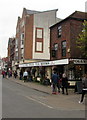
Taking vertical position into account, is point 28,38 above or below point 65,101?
above

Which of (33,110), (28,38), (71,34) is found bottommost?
(33,110)

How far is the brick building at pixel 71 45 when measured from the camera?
69.4 feet

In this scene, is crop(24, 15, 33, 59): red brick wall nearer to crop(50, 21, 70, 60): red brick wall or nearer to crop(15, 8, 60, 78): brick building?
crop(15, 8, 60, 78): brick building

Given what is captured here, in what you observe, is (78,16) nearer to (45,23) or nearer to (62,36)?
(62,36)

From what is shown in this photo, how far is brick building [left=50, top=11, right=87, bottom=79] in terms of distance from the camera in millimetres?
21141

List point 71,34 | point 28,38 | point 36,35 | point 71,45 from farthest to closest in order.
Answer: point 36,35 < point 28,38 < point 71,34 < point 71,45

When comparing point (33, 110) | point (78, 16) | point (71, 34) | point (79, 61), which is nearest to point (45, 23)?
point (78, 16)

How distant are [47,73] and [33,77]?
495 cm

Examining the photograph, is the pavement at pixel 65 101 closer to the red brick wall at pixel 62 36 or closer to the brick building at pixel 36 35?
the red brick wall at pixel 62 36

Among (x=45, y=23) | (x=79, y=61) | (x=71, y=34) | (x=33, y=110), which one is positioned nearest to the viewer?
(x=33, y=110)

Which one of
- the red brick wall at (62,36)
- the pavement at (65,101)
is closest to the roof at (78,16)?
the red brick wall at (62,36)

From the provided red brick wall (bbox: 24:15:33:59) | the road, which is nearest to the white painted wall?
red brick wall (bbox: 24:15:33:59)

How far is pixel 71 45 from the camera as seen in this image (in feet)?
73.9

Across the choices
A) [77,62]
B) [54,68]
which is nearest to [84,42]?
[77,62]
